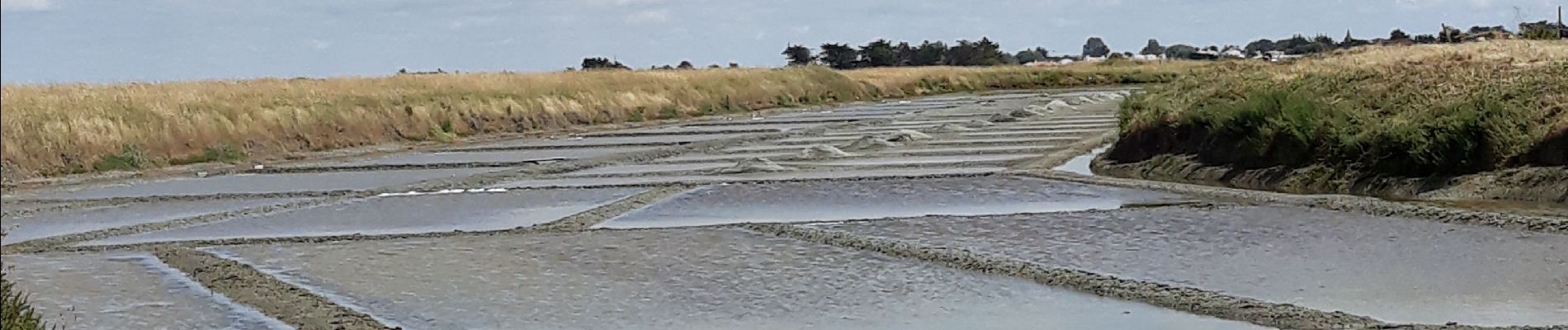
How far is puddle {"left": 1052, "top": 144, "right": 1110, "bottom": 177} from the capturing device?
1645 cm

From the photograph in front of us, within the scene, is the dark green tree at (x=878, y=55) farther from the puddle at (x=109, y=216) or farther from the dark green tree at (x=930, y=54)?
the puddle at (x=109, y=216)

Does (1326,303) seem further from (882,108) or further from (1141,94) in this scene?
(882,108)

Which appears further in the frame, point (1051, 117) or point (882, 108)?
point (882, 108)

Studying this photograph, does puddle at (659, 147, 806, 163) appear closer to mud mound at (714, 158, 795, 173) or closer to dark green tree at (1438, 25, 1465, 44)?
mud mound at (714, 158, 795, 173)

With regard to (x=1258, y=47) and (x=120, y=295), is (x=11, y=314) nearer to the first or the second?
(x=120, y=295)

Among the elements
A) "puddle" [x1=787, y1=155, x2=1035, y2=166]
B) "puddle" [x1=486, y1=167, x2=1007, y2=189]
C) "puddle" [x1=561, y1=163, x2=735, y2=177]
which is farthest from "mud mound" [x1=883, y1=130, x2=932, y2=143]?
"puddle" [x1=486, y1=167, x2=1007, y2=189]

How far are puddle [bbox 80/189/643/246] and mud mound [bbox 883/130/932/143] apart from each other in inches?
358

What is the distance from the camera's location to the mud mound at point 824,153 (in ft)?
66.6

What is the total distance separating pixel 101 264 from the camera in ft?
31.6

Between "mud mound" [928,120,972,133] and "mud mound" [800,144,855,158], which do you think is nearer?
"mud mound" [800,144,855,158]

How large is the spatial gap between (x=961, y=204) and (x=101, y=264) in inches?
234

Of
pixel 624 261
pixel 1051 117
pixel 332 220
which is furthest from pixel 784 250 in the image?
pixel 1051 117

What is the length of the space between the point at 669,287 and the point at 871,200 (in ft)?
17.6

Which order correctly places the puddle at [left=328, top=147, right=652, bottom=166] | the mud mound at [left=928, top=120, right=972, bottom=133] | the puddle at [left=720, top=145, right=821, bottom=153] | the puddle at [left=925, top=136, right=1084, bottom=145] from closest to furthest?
1. the puddle at [left=328, top=147, right=652, bottom=166]
2. the puddle at [left=720, top=145, right=821, bottom=153]
3. the puddle at [left=925, top=136, right=1084, bottom=145]
4. the mud mound at [left=928, top=120, right=972, bottom=133]
